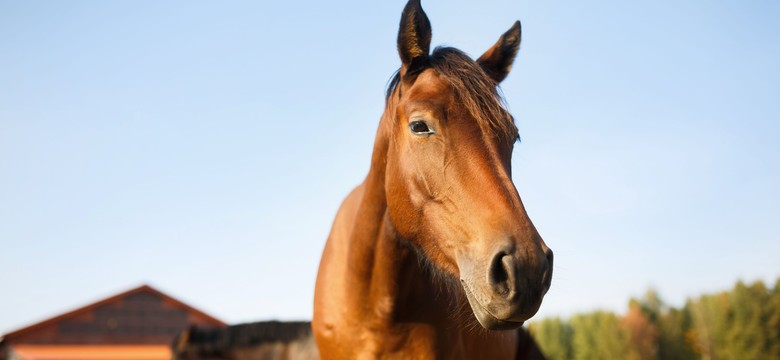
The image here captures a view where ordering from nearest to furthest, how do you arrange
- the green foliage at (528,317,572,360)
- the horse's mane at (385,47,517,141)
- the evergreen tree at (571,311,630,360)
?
the horse's mane at (385,47,517,141), the evergreen tree at (571,311,630,360), the green foliage at (528,317,572,360)

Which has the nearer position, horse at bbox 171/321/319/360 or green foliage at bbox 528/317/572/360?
horse at bbox 171/321/319/360

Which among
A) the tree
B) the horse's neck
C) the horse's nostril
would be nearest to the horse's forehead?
the horse's neck

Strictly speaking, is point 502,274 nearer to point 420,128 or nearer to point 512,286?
point 512,286

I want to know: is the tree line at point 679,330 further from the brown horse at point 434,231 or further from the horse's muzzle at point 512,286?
the horse's muzzle at point 512,286

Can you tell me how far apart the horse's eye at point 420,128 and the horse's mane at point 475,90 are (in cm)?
24

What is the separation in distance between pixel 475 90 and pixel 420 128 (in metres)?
0.37

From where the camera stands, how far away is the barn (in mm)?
22078

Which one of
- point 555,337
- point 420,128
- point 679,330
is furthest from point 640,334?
point 420,128

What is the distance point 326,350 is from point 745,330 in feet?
119

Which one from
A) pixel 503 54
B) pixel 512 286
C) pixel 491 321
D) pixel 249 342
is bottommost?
pixel 249 342

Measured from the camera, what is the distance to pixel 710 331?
38406 mm

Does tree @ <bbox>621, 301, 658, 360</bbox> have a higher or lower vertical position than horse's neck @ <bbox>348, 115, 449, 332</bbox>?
lower

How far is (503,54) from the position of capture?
3.59 meters

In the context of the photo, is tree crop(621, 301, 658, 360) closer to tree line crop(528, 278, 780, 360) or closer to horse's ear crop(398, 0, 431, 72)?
tree line crop(528, 278, 780, 360)
